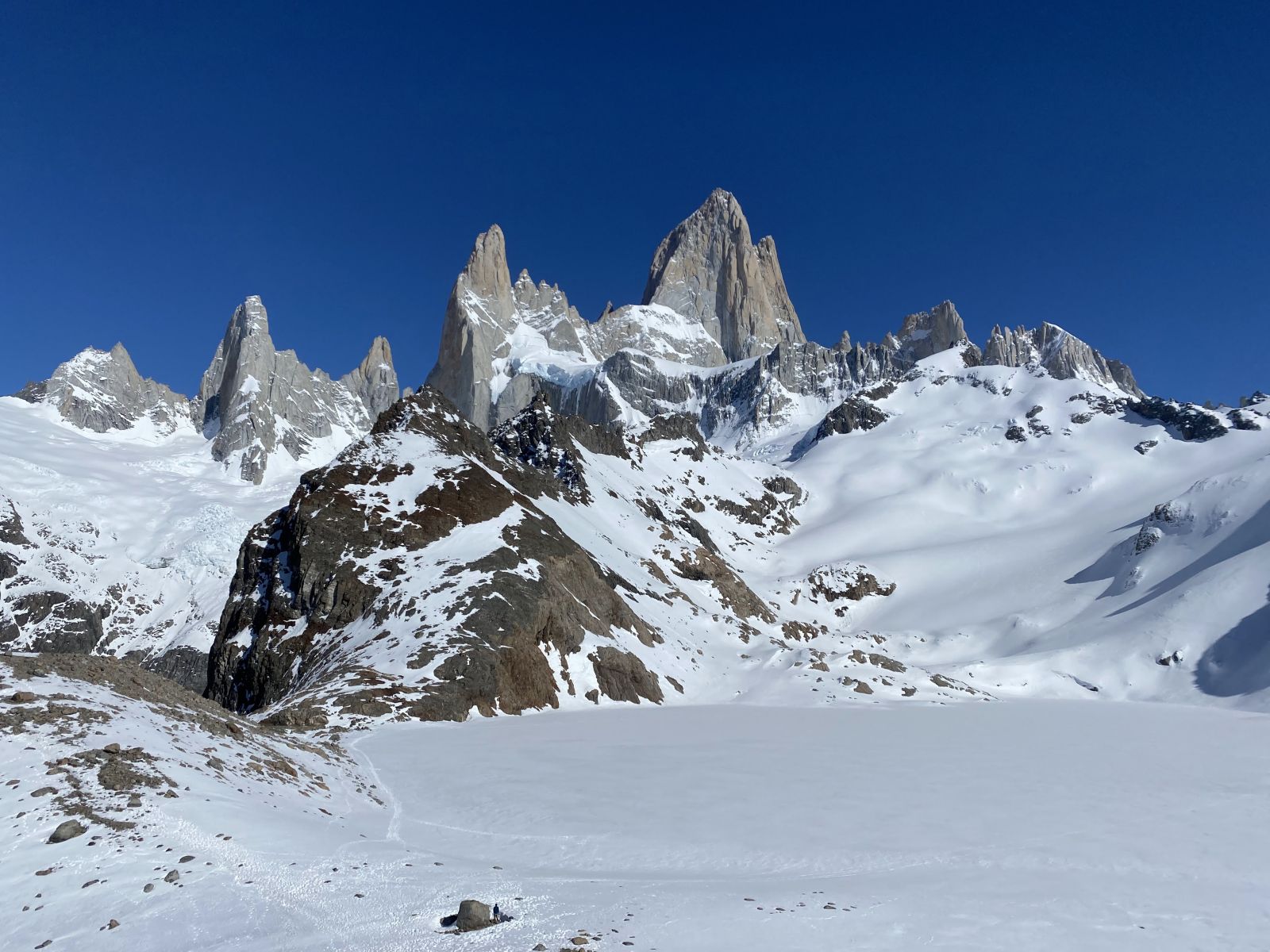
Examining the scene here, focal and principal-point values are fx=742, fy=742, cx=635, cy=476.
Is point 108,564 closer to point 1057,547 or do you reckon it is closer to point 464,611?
point 464,611

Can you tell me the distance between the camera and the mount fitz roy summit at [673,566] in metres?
42.2

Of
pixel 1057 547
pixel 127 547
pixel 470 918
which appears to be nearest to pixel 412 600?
pixel 470 918

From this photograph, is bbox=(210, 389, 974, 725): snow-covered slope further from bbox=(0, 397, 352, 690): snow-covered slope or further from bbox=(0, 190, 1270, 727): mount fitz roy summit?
bbox=(0, 397, 352, 690): snow-covered slope

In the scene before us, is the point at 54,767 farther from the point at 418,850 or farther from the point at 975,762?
the point at 975,762

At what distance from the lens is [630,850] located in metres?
13.2

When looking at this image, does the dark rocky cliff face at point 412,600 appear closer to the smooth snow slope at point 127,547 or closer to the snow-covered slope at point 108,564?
the snow-covered slope at point 108,564

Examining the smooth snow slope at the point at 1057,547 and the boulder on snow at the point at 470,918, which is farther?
the smooth snow slope at the point at 1057,547

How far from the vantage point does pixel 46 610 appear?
14925cm

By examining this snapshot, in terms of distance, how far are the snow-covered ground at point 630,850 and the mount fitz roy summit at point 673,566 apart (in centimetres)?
1292

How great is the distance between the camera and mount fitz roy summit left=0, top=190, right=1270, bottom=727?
42188 mm

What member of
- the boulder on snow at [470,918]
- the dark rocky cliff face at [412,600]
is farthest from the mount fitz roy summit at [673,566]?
the boulder on snow at [470,918]

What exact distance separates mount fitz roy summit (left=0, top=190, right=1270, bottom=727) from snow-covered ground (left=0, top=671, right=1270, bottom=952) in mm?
12920

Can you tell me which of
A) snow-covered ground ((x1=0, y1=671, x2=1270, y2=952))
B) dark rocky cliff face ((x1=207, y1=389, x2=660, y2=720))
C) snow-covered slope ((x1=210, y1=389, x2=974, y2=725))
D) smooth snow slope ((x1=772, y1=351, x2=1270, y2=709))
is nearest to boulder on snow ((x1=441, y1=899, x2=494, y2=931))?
snow-covered ground ((x1=0, y1=671, x2=1270, y2=952))

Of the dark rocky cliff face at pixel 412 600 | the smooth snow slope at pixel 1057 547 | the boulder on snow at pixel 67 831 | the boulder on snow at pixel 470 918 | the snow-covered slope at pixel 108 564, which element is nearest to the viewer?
the boulder on snow at pixel 470 918
